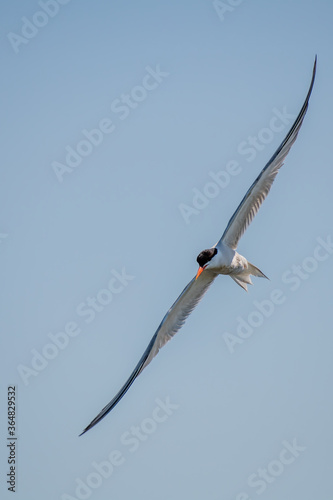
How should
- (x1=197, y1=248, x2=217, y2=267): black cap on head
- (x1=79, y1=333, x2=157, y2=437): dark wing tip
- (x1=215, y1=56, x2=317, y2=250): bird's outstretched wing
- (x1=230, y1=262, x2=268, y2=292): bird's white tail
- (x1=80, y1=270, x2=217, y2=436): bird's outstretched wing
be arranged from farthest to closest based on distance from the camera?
(x1=80, y1=270, x2=217, y2=436): bird's outstretched wing
(x1=230, y1=262, x2=268, y2=292): bird's white tail
(x1=197, y1=248, x2=217, y2=267): black cap on head
(x1=215, y1=56, x2=317, y2=250): bird's outstretched wing
(x1=79, y1=333, x2=157, y2=437): dark wing tip

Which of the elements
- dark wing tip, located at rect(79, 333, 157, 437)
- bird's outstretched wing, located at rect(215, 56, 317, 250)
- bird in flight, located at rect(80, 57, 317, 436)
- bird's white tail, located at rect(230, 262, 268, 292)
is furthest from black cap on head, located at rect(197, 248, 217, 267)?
dark wing tip, located at rect(79, 333, 157, 437)

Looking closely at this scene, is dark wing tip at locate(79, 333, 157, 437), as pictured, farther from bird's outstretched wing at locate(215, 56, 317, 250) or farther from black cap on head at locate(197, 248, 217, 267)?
bird's outstretched wing at locate(215, 56, 317, 250)

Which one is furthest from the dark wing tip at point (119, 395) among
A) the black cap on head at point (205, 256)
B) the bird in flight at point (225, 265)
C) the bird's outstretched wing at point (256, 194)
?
the bird's outstretched wing at point (256, 194)

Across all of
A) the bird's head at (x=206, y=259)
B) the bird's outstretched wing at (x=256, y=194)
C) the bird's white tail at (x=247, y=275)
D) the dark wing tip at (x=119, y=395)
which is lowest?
the dark wing tip at (x=119, y=395)

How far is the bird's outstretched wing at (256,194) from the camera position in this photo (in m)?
14.1

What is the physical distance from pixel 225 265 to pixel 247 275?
649 mm

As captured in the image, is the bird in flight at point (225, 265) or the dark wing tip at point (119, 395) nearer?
the dark wing tip at point (119, 395)

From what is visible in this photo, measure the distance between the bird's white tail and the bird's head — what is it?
0.79 meters

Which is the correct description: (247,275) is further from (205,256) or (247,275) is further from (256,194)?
(256,194)

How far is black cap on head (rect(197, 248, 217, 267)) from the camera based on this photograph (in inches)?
565

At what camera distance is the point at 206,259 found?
14.4 m

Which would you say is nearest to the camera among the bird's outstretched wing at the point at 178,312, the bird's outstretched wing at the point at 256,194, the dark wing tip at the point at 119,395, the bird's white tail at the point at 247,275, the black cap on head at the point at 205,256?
the dark wing tip at the point at 119,395

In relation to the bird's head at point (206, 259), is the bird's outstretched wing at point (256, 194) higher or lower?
higher

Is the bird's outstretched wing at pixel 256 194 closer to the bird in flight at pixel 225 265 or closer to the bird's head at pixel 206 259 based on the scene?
the bird in flight at pixel 225 265
